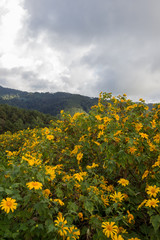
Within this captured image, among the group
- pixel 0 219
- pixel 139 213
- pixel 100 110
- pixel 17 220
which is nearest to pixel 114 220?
pixel 139 213

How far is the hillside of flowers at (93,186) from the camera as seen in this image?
1.81 meters

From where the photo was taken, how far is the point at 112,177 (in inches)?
145

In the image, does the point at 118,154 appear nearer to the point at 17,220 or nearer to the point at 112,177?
the point at 112,177

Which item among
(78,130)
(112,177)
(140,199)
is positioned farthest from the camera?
(78,130)

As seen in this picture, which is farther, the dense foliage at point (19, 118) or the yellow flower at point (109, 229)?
the dense foliage at point (19, 118)

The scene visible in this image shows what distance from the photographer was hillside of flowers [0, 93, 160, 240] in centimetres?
181

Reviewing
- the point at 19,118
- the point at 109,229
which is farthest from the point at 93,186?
the point at 19,118

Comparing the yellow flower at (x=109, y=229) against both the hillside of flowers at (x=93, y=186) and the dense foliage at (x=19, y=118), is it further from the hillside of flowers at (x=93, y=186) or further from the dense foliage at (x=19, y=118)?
the dense foliage at (x=19, y=118)

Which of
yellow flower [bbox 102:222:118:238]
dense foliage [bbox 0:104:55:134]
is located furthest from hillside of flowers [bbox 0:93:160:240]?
dense foliage [bbox 0:104:55:134]

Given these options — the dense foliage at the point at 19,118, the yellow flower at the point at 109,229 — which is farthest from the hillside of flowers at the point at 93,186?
the dense foliage at the point at 19,118

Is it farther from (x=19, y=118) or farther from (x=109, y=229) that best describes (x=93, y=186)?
(x=19, y=118)

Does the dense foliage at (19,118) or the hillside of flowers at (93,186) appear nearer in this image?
the hillside of flowers at (93,186)

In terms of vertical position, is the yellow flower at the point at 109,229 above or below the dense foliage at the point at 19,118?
above

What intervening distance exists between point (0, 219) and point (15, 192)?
502mm
